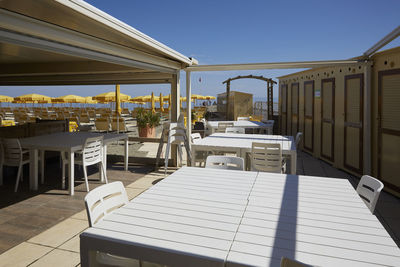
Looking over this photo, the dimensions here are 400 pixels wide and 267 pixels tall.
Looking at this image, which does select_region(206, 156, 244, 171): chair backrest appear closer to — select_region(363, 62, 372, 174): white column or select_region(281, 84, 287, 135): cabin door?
select_region(363, 62, 372, 174): white column

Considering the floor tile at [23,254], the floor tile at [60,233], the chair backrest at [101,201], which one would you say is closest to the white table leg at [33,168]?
the floor tile at [60,233]

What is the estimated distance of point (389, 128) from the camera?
498 centimetres

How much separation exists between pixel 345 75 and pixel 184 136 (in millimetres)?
3810

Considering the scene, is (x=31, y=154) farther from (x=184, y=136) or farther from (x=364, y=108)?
(x=364, y=108)

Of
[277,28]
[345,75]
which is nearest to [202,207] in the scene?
[345,75]

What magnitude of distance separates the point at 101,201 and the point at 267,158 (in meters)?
2.75

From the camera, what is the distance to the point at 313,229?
1658 mm

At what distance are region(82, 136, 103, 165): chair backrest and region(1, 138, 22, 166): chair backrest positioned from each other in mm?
1091

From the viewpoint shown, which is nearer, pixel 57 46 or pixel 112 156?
pixel 57 46

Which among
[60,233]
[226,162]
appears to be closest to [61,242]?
[60,233]

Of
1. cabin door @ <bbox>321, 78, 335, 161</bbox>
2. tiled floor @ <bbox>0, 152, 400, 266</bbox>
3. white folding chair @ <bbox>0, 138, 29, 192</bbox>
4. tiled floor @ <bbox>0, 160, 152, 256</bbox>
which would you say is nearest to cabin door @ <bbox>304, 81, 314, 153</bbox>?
cabin door @ <bbox>321, 78, 335, 161</bbox>

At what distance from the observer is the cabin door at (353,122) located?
5.95 m

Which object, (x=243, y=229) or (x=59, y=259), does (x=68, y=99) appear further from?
(x=243, y=229)

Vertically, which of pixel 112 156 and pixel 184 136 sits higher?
pixel 184 136
